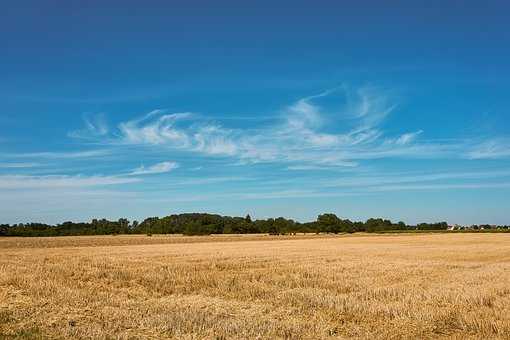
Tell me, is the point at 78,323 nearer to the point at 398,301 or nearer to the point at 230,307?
the point at 230,307

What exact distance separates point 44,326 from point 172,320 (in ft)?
9.95

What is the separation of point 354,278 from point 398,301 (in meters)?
5.69

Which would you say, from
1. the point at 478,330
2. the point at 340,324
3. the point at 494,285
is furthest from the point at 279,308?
the point at 494,285

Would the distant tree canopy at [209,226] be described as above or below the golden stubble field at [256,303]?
above

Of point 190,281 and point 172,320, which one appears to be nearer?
point 172,320

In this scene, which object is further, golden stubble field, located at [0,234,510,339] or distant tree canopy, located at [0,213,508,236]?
distant tree canopy, located at [0,213,508,236]

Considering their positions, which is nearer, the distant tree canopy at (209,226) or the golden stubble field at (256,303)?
the golden stubble field at (256,303)

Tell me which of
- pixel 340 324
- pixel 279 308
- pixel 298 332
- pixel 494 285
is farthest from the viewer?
pixel 494 285

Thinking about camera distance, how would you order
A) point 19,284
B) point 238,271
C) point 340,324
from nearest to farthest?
point 340,324
point 19,284
point 238,271

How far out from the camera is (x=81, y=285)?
20000mm

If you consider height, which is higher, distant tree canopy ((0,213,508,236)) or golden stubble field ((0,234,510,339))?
distant tree canopy ((0,213,508,236))

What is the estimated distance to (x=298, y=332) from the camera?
36.7 feet

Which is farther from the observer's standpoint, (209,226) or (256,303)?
(209,226)

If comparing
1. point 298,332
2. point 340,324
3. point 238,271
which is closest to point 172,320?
point 298,332
